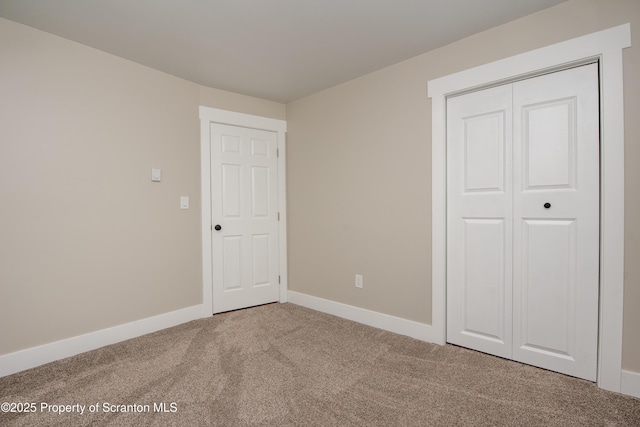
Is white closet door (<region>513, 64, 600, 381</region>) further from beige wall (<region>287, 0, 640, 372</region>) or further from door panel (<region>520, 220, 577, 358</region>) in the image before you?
beige wall (<region>287, 0, 640, 372</region>)

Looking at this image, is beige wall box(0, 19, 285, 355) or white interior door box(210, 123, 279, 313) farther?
white interior door box(210, 123, 279, 313)

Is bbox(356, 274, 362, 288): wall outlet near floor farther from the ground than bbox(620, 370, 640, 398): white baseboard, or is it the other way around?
bbox(356, 274, 362, 288): wall outlet near floor

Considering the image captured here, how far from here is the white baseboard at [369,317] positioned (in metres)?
2.56

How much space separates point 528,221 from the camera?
213 centimetres

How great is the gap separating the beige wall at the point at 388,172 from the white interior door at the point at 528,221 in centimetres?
18

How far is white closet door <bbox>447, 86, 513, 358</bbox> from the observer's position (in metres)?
2.22

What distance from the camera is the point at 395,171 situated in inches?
108

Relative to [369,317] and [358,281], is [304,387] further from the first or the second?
[358,281]

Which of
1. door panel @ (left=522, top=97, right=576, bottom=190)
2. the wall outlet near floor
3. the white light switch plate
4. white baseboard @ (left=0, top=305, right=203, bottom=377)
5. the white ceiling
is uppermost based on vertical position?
the white ceiling

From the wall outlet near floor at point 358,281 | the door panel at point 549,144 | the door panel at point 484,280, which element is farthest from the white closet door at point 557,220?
the wall outlet near floor at point 358,281

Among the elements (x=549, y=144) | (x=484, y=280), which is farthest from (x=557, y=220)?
(x=484, y=280)

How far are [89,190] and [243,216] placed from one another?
142 cm

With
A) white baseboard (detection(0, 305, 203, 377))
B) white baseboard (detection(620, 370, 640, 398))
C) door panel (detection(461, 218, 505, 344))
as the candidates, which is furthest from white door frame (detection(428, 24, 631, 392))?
white baseboard (detection(0, 305, 203, 377))

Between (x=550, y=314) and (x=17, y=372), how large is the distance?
359 centimetres
